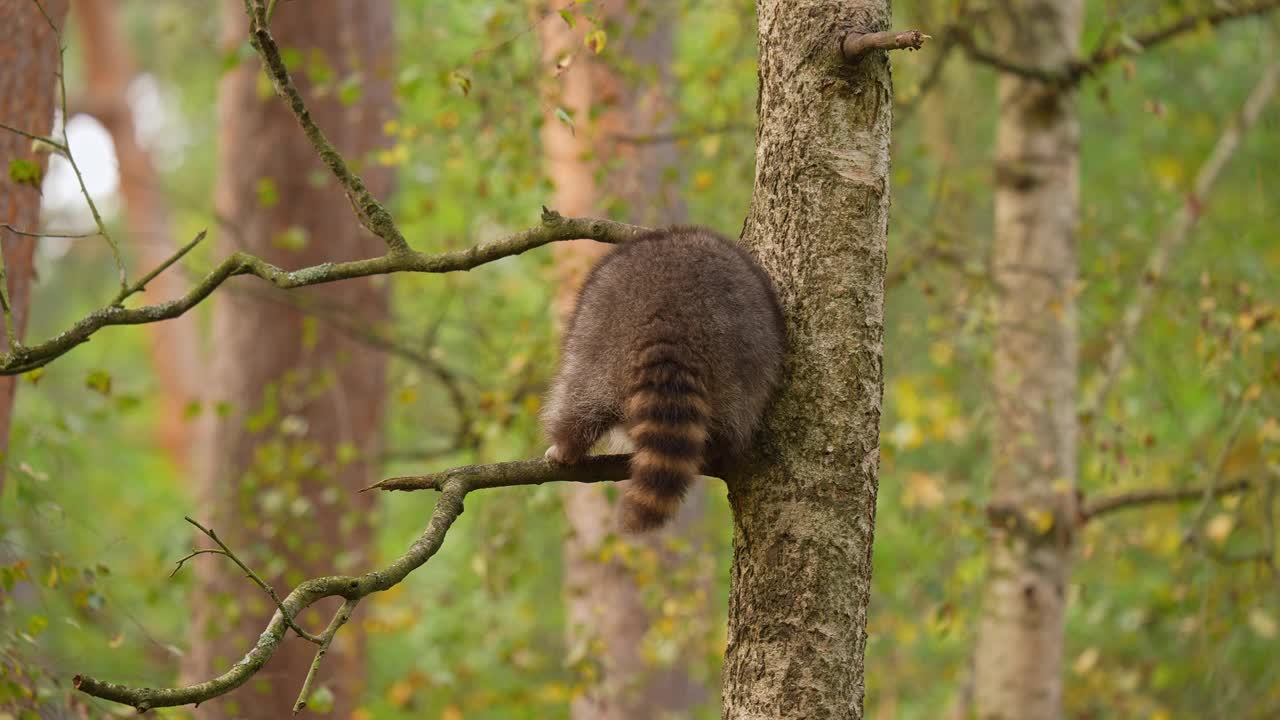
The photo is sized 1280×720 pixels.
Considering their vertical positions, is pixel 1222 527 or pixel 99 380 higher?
pixel 1222 527

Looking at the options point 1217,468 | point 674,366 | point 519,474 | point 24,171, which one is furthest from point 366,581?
point 1217,468

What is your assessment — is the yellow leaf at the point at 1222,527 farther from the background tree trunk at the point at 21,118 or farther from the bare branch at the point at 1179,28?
the background tree trunk at the point at 21,118

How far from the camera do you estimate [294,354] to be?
747cm

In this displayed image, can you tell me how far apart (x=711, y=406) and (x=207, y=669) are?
16.4 feet

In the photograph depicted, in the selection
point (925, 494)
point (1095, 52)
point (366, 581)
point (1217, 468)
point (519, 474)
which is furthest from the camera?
point (925, 494)

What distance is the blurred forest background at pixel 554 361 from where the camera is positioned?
514cm

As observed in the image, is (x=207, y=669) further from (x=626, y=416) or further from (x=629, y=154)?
(x=626, y=416)

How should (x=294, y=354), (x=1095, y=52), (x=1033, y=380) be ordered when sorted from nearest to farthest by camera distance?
(x=1095, y=52)
(x=1033, y=380)
(x=294, y=354)

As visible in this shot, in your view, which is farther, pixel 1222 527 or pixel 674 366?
pixel 1222 527

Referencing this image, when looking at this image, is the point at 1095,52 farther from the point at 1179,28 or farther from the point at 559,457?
the point at 559,457

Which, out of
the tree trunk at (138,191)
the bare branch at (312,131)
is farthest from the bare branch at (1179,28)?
the tree trunk at (138,191)

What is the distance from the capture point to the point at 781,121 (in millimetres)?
2775

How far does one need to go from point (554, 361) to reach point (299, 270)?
2577mm

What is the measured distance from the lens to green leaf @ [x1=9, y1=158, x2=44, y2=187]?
11.4ft
